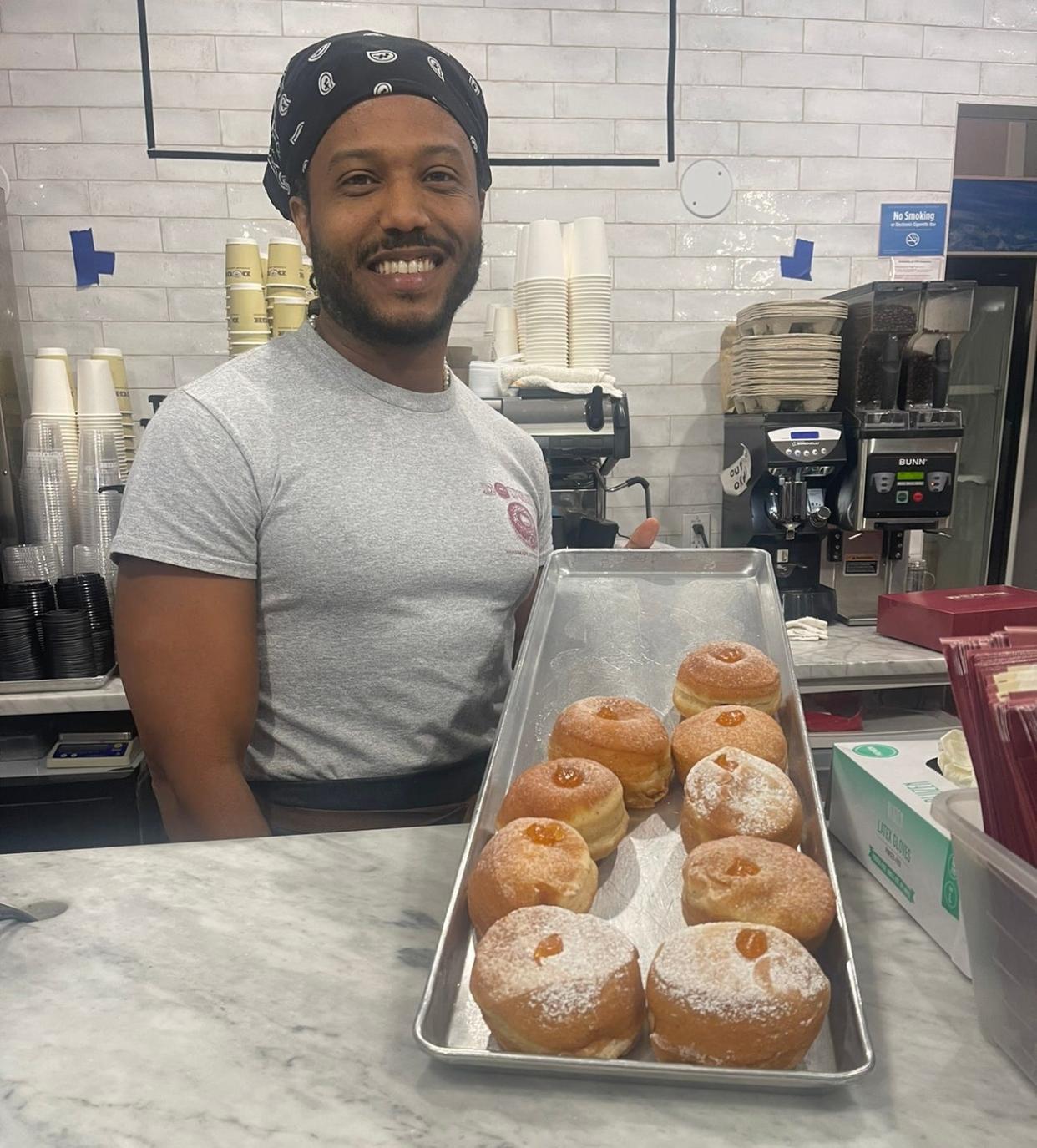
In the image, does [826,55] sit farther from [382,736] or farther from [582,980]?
[582,980]

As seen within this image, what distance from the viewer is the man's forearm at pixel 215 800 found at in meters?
1.25

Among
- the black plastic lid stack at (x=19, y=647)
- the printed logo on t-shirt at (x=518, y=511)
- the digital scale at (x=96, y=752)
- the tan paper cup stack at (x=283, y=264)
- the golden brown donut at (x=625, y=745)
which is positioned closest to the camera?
the golden brown donut at (x=625, y=745)

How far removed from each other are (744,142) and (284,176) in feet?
7.63

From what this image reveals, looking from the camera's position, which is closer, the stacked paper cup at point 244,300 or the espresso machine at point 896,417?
the stacked paper cup at point 244,300

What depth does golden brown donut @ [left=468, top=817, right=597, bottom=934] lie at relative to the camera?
2.17ft

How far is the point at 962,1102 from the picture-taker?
55 cm

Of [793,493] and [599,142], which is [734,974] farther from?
[599,142]

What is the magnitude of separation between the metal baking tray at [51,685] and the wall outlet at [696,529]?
7.08 ft

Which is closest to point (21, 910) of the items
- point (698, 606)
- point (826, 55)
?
point (698, 606)

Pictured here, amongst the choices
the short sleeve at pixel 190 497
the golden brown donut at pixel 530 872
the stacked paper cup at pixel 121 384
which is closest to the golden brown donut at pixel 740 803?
the golden brown donut at pixel 530 872

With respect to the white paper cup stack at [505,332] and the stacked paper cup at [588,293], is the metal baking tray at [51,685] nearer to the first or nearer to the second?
the white paper cup stack at [505,332]

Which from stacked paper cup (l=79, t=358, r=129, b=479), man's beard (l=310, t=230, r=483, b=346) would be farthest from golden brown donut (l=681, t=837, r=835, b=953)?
stacked paper cup (l=79, t=358, r=129, b=479)

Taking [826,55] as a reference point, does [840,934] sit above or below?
below

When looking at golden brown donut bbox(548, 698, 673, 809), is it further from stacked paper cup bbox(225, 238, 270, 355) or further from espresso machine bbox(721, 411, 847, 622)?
stacked paper cup bbox(225, 238, 270, 355)
